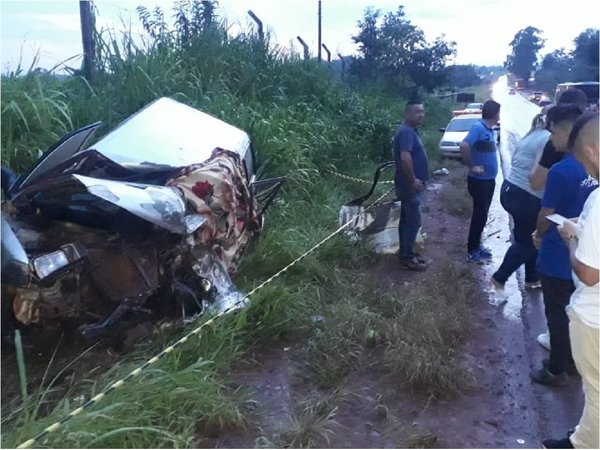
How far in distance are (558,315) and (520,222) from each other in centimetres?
153

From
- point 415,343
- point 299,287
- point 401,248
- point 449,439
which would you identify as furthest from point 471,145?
point 449,439

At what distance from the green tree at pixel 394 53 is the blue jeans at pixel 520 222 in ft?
51.8

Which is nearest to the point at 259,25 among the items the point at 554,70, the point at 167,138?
the point at 167,138

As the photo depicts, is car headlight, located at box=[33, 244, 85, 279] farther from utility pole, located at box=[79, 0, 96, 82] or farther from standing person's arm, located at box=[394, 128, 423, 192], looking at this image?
utility pole, located at box=[79, 0, 96, 82]

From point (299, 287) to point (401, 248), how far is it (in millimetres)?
1611

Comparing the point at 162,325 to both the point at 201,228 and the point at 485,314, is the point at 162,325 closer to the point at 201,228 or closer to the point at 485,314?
the point at 201,228

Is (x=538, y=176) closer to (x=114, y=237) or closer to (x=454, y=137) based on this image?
(x=114, y=237)

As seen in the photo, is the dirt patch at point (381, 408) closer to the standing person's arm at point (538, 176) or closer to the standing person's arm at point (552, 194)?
the standing person's arm at point (552, 194)

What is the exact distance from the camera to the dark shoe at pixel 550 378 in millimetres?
3990

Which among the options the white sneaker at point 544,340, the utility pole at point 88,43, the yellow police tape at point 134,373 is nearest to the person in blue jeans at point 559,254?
the white sneaker at point 544,340

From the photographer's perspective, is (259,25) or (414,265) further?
(259,25)

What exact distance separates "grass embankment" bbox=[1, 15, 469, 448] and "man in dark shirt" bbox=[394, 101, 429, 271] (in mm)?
469

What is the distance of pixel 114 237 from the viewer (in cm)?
381

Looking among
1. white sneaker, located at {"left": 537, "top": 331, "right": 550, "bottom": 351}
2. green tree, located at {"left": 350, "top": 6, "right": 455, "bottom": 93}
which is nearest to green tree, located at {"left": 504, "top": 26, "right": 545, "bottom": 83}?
green tree, located at {"left": 350, "top": 6, "right": 455, "bottom": 93}
